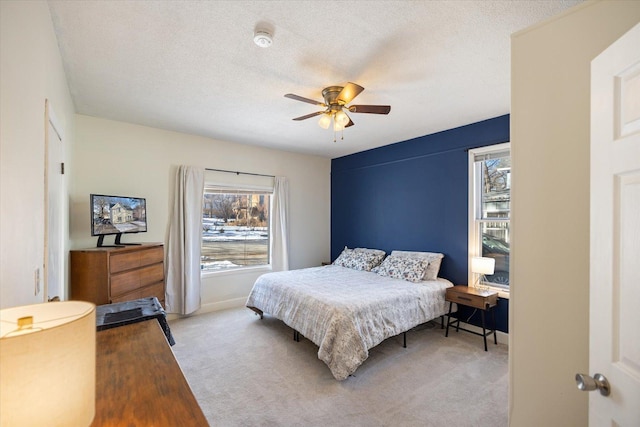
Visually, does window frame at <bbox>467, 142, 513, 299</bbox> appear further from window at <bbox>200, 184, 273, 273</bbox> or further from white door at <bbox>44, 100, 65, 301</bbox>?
white door at <bbox>44, 100, 65, 301</bbox>

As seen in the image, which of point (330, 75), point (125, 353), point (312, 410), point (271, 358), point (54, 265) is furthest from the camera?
point (271, 358)

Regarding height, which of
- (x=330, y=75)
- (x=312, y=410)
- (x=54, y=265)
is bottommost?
(x=312, y=410)

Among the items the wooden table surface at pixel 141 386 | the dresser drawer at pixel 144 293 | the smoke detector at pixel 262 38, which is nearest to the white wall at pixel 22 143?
the wooden table surface at pixel 141 386

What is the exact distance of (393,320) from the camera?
2979 mm

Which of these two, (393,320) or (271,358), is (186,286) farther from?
(393,320)

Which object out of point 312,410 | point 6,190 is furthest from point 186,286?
point 6,190

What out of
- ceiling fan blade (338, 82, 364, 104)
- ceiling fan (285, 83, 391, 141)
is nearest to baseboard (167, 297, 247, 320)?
ceiling fan (285, 83, 391, 141)

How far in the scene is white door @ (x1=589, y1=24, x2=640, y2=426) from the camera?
827mm

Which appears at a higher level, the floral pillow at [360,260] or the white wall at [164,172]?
the white wall at [164,172]

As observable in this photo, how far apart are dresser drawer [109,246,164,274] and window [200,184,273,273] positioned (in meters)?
1.01

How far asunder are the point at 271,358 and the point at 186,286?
1.81m

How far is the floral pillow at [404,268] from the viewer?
3.73m

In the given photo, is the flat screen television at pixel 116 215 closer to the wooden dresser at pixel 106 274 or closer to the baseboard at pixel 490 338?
the wooden dresser at pixel 106 274

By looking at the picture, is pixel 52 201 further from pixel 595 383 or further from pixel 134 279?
pixel 595 383
